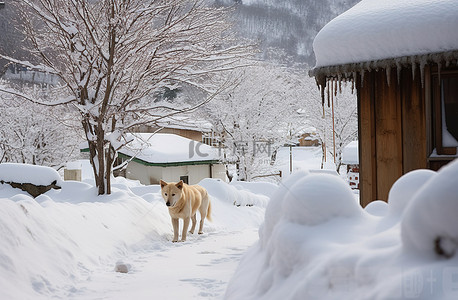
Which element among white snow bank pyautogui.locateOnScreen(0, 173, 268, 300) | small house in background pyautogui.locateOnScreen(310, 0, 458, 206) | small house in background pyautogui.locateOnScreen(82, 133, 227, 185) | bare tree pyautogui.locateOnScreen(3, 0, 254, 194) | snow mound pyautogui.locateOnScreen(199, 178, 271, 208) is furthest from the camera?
small house in background pyautogui.locateOnScreen(82, 133, 227, 185)

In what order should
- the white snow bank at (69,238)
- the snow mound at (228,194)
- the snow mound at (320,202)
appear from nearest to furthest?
the snow mound at (320,202), the white snow bank at (69,238), the snow mound at (228,194)

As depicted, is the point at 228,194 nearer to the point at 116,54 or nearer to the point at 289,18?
the point at 116,54

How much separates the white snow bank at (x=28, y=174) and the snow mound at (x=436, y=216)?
1192 centimetres

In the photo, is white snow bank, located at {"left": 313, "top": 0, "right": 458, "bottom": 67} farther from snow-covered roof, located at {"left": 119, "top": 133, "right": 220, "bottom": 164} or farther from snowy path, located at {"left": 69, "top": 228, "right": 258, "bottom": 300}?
snow-covered roof, located at {"left": 119, "top": 133, "right": 220, "bottom": 164}

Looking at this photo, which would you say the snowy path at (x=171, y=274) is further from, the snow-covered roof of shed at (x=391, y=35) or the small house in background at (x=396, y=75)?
the snow-covered roof of shed at (x=391, y=35)

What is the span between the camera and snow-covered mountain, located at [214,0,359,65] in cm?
10544

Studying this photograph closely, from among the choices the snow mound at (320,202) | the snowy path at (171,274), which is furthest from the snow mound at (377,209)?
the snowy path at (171,274)

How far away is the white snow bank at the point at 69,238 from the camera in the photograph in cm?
445

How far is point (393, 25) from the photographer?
612cm

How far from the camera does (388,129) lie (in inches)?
272

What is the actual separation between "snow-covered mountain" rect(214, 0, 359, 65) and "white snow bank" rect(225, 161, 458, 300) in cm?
9320

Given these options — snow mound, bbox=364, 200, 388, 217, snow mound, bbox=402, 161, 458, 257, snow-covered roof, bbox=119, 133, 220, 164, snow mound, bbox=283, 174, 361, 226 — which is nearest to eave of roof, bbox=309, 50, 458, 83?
snow mound, bbox=364, 200, 388, 217

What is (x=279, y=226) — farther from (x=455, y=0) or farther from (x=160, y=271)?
(x=455, y=0)

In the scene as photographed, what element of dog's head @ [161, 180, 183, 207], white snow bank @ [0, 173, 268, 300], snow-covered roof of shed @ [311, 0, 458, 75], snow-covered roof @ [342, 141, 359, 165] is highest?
snow-covered roof of shed @ [311, 0, 458, 75]
